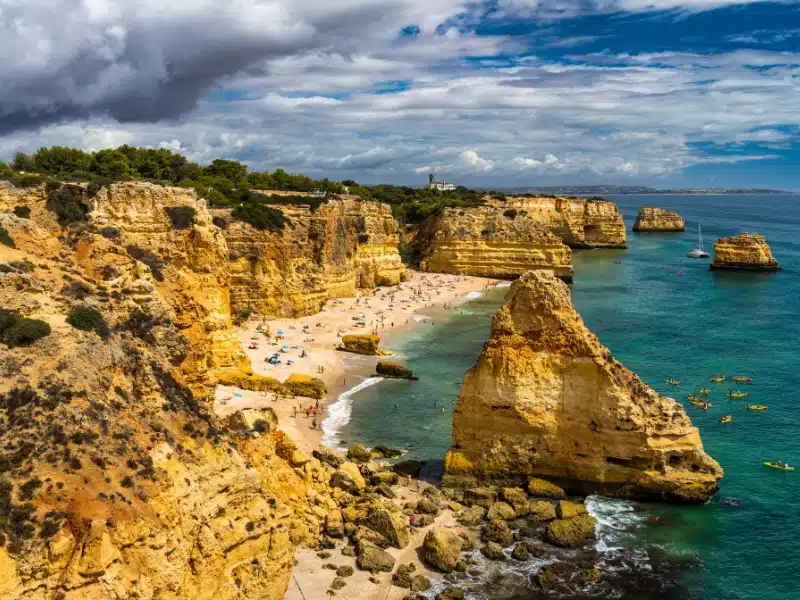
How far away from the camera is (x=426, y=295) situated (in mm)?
80688

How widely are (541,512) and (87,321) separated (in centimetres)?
1755

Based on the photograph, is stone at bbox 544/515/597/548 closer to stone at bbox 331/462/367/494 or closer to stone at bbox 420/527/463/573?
stone at bbox 420/527/463/573

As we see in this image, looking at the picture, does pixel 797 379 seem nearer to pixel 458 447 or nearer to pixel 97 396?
pixel 458 447

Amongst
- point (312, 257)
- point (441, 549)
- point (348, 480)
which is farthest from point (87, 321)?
point (312, 257)

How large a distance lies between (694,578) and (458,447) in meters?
10.0

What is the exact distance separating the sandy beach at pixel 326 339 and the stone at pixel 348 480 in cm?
412

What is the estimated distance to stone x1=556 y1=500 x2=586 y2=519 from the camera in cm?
2558

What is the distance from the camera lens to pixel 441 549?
22.9 meters

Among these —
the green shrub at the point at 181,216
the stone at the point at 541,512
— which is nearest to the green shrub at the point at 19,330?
the stone at the point at 541,512

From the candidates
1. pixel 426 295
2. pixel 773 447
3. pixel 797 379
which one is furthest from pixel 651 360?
pixel 426 295

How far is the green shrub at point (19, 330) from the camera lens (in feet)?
49.2

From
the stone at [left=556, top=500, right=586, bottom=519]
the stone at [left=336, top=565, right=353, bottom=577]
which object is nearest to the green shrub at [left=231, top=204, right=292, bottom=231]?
the stone at [left=556, top=500, right=586, bottom=519]

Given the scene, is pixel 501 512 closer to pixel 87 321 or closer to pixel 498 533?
pixel 498 533

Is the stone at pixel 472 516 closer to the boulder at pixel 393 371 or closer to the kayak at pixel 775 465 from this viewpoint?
the kayak at pixel 775 465
